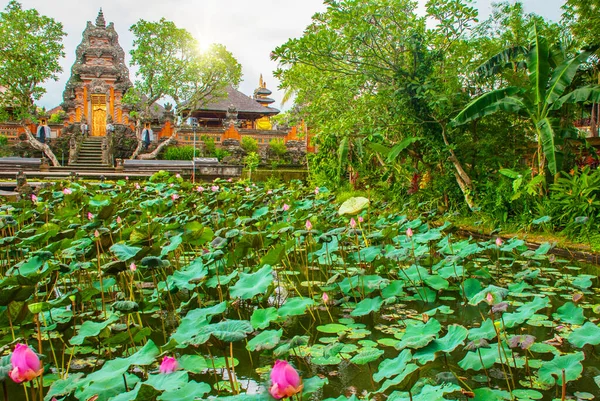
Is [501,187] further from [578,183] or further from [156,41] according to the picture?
[156,41]

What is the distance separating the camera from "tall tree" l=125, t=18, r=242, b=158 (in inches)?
697

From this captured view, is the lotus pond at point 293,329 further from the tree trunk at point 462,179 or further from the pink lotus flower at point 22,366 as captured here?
the tree trunk at point 462,179

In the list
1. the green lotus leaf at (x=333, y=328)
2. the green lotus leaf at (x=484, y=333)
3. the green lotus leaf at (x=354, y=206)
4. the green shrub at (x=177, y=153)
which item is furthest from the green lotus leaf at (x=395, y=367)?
the green shrub at (x=177, y=153)

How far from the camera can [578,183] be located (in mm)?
5371

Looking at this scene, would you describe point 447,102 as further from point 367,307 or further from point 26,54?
point 26,54

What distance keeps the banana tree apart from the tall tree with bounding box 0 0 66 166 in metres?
16.5

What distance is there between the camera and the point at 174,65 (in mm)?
17938

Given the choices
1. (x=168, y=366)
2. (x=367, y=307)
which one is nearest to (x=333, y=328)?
(x=367, y=307)

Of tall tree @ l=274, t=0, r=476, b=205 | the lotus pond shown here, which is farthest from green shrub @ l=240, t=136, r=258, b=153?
the lotus pond

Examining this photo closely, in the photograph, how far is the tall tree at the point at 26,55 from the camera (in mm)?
16812

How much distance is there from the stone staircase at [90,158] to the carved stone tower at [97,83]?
1.57m

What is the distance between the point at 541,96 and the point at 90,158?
59.6ft

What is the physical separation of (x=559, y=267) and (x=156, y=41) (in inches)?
675

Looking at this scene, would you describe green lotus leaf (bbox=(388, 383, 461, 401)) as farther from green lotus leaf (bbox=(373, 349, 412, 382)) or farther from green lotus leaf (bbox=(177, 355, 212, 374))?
green lotus leaf (bbox=(177, 355, 212, 374))
